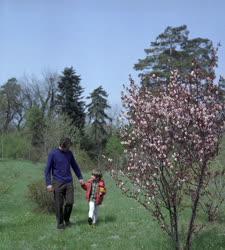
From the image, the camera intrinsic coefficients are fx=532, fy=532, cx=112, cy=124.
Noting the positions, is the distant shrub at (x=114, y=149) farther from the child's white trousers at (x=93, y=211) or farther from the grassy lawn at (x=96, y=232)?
the child's white trousers at (x=93, y=211)

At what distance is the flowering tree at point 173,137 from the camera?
22.9 feet

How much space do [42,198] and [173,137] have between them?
799cm

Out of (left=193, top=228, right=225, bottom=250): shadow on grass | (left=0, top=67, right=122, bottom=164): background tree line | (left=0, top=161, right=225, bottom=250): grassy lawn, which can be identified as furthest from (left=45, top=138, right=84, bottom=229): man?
(left=0, top=67, right=122, bottom=164): background tree line

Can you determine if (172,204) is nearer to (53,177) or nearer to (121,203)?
(53,177)

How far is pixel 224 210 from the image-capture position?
13.6 m

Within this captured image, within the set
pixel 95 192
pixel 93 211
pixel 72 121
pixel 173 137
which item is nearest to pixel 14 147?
pixel 72 121

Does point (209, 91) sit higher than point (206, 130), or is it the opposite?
point (209, 91)

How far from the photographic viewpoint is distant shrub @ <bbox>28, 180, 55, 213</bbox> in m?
14.3

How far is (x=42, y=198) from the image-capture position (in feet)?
47.3

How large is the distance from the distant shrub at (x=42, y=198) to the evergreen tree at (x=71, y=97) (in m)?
47.7

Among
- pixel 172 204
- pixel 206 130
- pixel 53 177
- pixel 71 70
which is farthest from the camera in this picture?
pixel 71 70

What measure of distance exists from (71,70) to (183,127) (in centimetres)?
5984

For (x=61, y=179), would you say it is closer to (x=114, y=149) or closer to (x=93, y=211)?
(x=93, y=211)

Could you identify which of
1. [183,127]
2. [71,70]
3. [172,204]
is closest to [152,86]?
[183,127]
